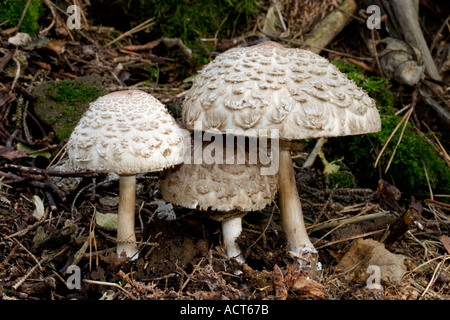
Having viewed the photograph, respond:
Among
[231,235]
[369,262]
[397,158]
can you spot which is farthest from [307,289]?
[397,158]

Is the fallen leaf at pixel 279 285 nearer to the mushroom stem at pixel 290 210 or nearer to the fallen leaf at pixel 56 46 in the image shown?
the mushroom stem at pixel 290 210

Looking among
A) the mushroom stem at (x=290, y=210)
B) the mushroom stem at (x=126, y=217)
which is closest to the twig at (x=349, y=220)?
the mushroom stem at (x=290, y=210)

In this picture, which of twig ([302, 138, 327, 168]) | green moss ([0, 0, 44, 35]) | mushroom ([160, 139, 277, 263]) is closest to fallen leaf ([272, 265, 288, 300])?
mushroom ([160, 139, 277, 263])

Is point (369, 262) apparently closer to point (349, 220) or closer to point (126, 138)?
point (349, 220)

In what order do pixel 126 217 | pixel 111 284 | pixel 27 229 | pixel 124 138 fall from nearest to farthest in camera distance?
pixel 124 138
pixel 111 284
pixel 126 217
pixel 27 229

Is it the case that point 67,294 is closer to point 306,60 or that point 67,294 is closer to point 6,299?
point 6,299
